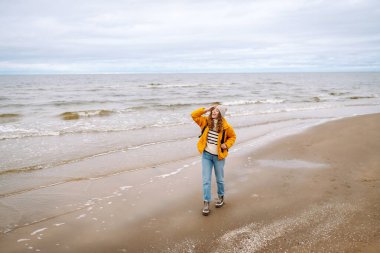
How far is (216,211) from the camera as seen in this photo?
592cm

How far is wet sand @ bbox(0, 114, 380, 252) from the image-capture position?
482 centimetres

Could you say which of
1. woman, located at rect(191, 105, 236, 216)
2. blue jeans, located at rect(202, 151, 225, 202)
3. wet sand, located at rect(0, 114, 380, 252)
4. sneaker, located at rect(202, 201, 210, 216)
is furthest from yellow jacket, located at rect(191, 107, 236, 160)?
wet sand, located at rect(0, 114, 380, 252)

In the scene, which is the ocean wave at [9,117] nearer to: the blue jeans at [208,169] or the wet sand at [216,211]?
the wet sand at [216,211]

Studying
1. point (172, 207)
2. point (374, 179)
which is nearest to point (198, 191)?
point (172, 207)

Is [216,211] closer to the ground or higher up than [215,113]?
closer to the ground

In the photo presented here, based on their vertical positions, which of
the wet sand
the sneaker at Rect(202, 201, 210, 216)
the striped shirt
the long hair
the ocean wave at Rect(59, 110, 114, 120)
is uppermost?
the long hair

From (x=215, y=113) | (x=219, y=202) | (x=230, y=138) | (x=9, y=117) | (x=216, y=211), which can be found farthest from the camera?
(x=9, y=117)

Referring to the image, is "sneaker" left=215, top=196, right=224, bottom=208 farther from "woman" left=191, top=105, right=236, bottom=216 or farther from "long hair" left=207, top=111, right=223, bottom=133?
"long hair" left=207, top=111, right=223, bottom=133

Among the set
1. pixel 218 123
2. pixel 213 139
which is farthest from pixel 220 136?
pixel 218 123

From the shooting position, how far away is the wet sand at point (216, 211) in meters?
4.82

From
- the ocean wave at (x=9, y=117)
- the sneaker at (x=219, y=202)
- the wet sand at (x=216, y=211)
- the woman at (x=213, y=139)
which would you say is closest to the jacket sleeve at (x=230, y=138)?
the woman at (x=213, y=139)

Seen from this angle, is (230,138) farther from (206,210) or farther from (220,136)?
(206,210)

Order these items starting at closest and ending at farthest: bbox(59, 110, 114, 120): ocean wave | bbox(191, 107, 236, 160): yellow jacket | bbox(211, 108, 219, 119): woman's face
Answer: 1. bbox(211, 108, 219, 119): woman's face
2. bbox(191, 107, 236, 160): yellow jacket
3. bbox(59, 110, 114, 120): ocean wave

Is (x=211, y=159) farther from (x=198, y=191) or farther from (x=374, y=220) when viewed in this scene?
(x=374, y=220)
